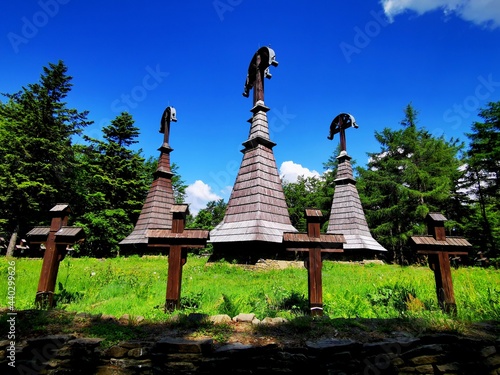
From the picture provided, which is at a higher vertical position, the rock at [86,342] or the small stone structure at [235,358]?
the rock at [86,342]

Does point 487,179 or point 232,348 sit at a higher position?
point 487,179

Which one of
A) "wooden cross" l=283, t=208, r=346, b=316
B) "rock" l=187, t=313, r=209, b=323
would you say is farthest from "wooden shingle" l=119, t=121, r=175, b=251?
"rock" l=187, t=313, r=209, b=323

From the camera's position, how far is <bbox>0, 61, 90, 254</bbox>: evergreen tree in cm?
2069

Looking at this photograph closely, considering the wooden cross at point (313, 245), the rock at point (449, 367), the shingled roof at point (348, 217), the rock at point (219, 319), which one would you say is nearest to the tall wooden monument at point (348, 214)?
the shingled roof at point (348, 217)

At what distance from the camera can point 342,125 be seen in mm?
21141

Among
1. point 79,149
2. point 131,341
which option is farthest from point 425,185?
point 79,149

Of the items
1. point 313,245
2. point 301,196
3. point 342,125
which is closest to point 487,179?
point 342,125

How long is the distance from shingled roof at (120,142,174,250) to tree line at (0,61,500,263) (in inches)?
253

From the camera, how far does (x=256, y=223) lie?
1312 cm

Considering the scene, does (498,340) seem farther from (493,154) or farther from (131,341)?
(493,154)

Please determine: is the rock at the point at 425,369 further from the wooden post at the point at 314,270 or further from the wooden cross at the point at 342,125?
the wooden cross at the point at 342,125

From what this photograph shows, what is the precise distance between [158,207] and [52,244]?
13.7 metres

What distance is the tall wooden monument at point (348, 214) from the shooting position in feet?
58.3

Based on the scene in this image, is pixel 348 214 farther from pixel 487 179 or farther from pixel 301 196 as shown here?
pixel 301 196
